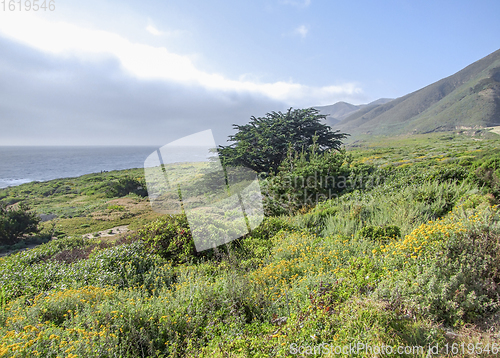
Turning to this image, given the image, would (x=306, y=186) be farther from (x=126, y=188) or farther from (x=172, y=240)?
(x=126, y=188)

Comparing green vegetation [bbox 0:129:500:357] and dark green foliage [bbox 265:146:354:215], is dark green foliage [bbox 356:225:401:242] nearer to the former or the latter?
green vegetation [bbox 0:129:500:357]

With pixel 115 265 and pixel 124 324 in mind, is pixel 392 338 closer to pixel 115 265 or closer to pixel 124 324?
pixel 124 324

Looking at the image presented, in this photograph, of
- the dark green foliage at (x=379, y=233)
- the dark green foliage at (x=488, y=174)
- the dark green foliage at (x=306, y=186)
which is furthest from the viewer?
the dark green foliage at (x=306, y=186)

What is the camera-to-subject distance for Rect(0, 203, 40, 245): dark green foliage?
6.95 metres

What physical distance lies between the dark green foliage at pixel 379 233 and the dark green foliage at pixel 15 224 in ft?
30.6

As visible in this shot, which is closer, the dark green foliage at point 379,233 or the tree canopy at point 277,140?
the dark green foliage at point 379,233

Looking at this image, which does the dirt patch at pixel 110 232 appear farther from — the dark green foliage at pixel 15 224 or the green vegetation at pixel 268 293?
the dark green foliage at pixel 15 224

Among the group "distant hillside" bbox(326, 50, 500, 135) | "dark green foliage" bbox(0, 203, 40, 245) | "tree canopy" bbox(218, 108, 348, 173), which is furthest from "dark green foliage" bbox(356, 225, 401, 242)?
"distant hillside" bbox(326, 50, 500, 135)

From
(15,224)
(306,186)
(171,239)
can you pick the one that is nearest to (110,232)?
(15,224)

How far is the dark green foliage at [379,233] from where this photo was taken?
4914 mm

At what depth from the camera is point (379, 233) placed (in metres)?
4.98

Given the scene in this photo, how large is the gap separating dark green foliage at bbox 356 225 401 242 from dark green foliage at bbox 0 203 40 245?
933cm

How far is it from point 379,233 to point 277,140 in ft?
30.5

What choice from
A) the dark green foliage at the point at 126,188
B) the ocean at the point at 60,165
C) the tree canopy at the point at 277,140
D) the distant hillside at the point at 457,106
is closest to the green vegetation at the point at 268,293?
the ocean at the point at 60,165
